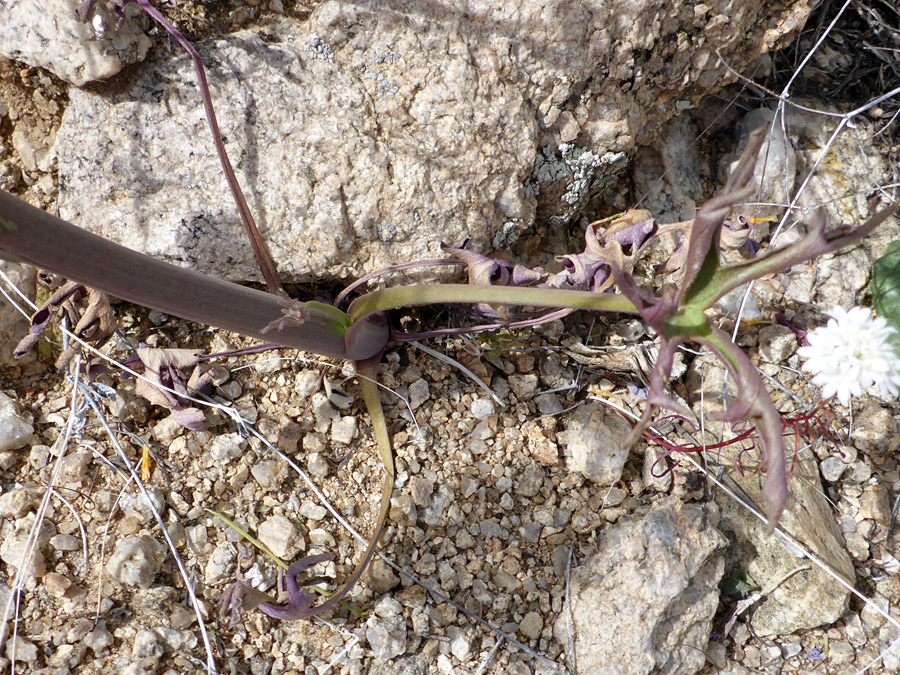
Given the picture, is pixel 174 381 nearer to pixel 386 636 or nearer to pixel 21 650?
pixel 21 650

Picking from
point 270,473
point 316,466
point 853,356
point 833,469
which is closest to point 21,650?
point 270,473

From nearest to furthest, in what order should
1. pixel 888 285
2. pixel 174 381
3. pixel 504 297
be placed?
pixel 504 297
pixel 174 381
pixel 888 285

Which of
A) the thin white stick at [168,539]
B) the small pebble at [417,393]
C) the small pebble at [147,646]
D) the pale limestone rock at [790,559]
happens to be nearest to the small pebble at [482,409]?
the small pebble at [417,393]

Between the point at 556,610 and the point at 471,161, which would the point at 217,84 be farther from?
the point at 556,610

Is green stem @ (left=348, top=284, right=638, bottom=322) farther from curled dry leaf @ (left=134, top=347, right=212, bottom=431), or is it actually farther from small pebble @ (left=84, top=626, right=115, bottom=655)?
small pebble @ (left=84, top=626, right=115, bottom=655)

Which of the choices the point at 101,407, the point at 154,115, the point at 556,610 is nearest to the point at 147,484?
the point at 101,407

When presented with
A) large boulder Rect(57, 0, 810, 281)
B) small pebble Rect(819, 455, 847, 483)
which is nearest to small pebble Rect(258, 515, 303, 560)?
large boulder Rect(57, 0, 810, 281)

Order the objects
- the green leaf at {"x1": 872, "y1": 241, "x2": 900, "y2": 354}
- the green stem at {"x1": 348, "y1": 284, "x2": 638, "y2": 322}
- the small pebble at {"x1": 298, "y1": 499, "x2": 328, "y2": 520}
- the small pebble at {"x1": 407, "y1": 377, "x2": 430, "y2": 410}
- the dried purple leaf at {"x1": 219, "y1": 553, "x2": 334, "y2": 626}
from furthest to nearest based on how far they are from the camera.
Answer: the green leaf at {"x1": 872, "y1": 241, "x2": 900, "y2": 354}, the small pebble at {"x1": 407, "y1": 377, "x2": 430, "y2": 410}, the small pebble at {"x1": 298, "y1": 499, "x2": 328, "y2": 520}, the dried purple leaf at {"x1": 219, "y1": 553, "x2": 334, "y2": 626}, the green stem at {"x1": 348, "y1": 284, "x2": 638, "y2": 322}
